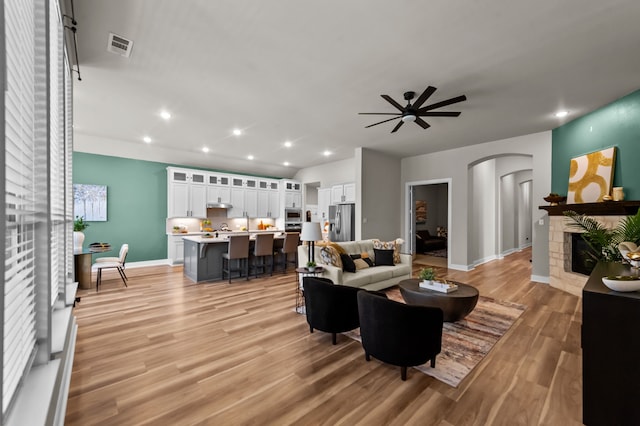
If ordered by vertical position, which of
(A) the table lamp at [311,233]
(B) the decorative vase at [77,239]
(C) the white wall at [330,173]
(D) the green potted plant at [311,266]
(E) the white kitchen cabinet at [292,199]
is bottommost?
(D) the green potted plant at [311,266]

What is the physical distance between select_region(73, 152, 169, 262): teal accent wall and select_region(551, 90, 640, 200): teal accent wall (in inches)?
368

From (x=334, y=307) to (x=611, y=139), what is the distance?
510cm

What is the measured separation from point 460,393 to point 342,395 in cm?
93

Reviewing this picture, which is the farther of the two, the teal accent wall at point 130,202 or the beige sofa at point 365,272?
the teal accent wall at point 130,202

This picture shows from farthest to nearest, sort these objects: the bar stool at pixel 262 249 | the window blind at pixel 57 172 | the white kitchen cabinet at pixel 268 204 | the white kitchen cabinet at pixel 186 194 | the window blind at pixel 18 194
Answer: the white kitchen cabinet at pixel 268 204 < the white kitchen cabinet at pixel 186 194 < the bar stool at pixel 262 249 < the window blind at pixel 57 172 < the window blind at pixel 18 194

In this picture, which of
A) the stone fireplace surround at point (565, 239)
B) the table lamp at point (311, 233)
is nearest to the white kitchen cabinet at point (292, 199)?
the table lamp at point (311, 233)

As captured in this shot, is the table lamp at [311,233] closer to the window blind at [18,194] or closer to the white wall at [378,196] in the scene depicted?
the window blind at [18,194]

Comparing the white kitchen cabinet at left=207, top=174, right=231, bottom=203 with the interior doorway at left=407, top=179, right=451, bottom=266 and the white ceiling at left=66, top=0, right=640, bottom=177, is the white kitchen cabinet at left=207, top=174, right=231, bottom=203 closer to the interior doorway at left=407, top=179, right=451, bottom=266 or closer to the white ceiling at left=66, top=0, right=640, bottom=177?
the white ceiling at left=66, top=0, right=640, bottom=177

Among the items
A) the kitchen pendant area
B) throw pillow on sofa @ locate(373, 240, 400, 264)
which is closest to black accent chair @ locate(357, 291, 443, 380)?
throw pillow on sofa @ locate(373, 240, 400, 264)

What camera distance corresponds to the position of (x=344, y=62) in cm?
317

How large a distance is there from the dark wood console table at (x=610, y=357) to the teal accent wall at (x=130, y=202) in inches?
332

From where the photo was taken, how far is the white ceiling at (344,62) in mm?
2400

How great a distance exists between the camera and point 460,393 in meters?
2.13

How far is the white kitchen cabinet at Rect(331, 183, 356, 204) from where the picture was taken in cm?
812
